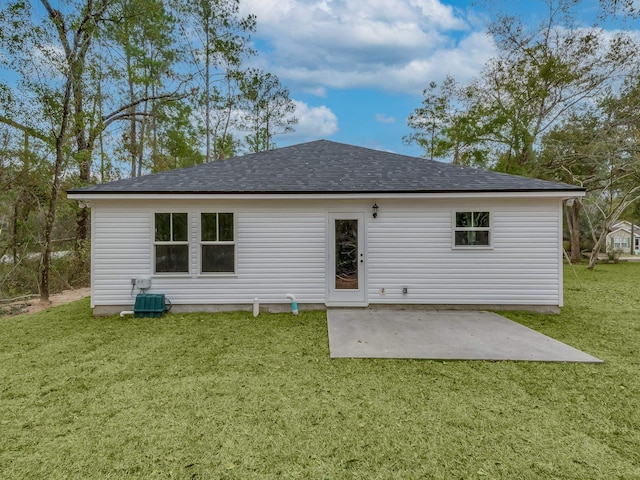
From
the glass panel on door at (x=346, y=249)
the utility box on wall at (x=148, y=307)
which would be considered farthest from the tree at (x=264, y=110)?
the utility box on wall at (x=148, y=307)

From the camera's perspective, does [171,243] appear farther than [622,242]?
No

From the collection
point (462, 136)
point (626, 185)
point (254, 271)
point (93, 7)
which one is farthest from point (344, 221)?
point (626, 185)

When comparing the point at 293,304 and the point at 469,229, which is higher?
the point at 469,229

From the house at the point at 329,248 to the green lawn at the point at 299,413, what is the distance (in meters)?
1.58

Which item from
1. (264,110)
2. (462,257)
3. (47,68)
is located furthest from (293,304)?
(264,110)

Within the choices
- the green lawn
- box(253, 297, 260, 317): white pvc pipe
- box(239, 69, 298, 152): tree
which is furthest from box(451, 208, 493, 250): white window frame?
box(239, 69, 298, 152): tree

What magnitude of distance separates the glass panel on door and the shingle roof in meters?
0.78

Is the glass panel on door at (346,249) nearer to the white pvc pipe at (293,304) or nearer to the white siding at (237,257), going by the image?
the white siding at (237,257)

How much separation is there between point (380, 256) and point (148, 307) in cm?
475

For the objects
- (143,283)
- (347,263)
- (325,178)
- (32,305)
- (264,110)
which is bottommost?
(32,305)

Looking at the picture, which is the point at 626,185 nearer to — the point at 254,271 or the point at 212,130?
the point at 254,271

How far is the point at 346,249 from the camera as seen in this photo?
6.53 meters

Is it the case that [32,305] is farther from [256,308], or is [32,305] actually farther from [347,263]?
[347,263]

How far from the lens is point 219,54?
1501 cm
